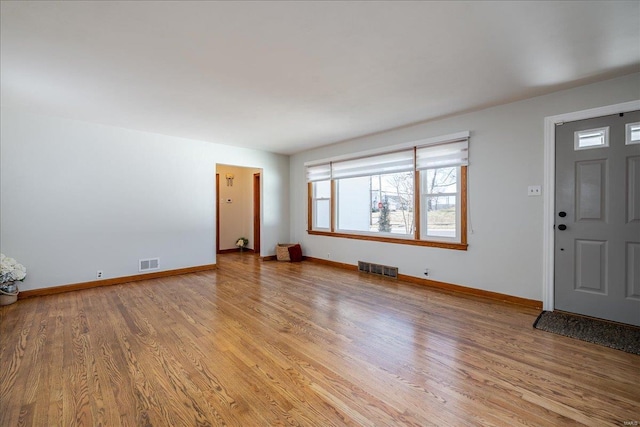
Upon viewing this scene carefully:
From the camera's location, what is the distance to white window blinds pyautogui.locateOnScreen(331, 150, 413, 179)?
15.4 ft

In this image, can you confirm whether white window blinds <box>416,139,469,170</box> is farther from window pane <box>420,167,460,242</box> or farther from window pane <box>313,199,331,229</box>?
window pane <box>313,199,331,229</box>

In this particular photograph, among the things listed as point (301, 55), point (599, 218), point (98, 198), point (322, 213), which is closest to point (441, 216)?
point (599, 218)

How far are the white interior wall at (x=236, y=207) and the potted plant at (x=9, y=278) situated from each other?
4.47 meters

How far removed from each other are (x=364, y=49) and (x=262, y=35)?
834 millimetres

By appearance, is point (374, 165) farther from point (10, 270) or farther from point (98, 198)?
point (10, 270)

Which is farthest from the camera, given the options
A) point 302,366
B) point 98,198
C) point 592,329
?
point 98,198

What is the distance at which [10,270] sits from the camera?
361 cm

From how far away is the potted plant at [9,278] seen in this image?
3566 mm

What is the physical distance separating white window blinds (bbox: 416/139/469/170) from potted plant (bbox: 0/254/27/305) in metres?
5.71

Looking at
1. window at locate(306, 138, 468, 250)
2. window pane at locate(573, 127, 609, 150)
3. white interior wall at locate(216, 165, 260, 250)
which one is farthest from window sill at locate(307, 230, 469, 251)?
white interior wall at locate(216, 165, 260, 250)

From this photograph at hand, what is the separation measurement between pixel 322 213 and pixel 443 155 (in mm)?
2941

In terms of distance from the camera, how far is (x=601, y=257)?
303 centimetres

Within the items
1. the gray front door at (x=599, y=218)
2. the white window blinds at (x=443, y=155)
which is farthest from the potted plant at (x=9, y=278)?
the gray front door at (x=599, y=218)

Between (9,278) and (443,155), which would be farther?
(443,155)
